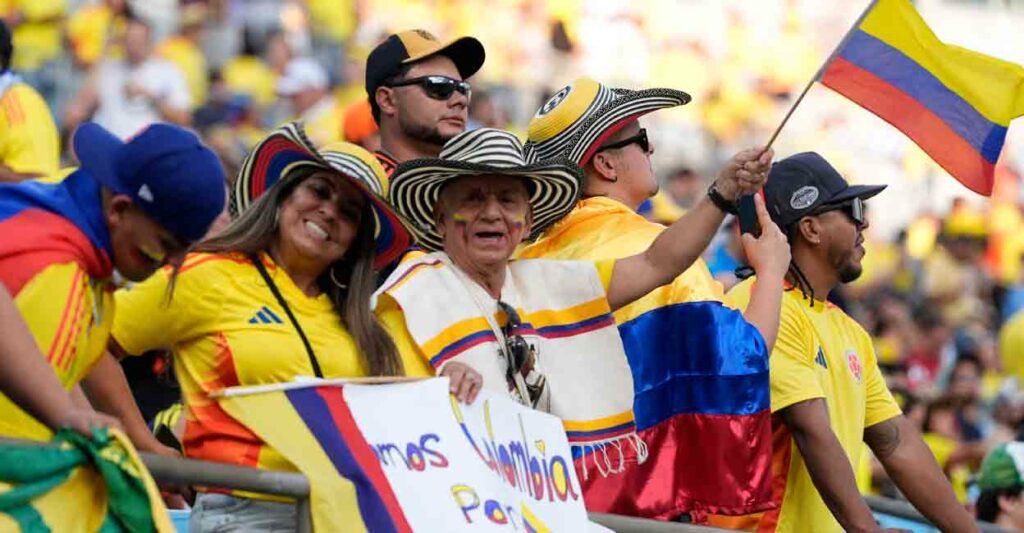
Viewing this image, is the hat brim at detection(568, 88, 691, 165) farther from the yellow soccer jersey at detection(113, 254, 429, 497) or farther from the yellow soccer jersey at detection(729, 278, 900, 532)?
the yellow soccer jersey at detection(113, 254, 429, 497)

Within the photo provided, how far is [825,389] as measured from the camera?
6.59 meters

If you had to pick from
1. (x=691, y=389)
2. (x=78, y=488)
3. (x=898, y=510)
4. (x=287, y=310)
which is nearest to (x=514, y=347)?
(x=287, y=310)

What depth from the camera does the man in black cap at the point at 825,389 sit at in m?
6.36

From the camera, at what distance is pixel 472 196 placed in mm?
5750

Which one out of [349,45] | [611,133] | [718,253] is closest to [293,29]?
[349,45]

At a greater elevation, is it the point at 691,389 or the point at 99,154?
the point at 99,154

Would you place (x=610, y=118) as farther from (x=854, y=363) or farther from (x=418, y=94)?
(x=854, y=363)

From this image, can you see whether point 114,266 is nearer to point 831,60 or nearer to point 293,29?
point 831,60

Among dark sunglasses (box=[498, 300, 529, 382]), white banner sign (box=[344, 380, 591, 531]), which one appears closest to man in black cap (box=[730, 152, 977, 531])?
dark sunglasses (box=[498, 300, 529, 382])

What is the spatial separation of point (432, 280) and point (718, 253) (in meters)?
5.75

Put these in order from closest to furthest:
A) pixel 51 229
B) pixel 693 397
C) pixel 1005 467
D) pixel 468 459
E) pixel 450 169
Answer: pixel 51 229 < pixel 468 459 < pixel 450 169 < pixel 693 397 < pixel 1005 467

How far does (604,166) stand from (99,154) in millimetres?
2342

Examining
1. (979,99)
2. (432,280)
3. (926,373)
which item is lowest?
(926,373)

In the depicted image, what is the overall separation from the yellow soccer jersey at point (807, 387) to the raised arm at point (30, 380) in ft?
9.11
